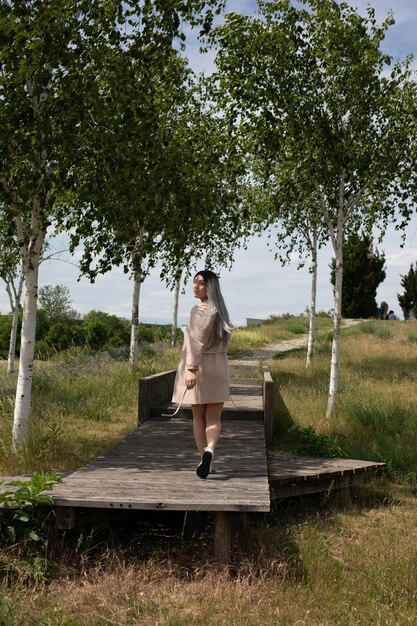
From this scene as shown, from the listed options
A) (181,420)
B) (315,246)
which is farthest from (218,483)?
(315,246)

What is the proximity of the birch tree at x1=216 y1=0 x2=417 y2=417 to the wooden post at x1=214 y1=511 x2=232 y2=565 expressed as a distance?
8.89 metres

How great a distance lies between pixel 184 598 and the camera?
6035 mm

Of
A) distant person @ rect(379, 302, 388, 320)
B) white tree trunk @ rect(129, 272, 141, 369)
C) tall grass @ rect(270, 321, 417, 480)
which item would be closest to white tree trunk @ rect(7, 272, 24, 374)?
white tree trunk @ rect(129, 272, 141, 369)

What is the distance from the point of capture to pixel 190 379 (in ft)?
25.8

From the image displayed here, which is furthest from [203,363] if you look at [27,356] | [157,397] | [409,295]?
[409,295]

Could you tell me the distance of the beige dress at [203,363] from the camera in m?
7.99

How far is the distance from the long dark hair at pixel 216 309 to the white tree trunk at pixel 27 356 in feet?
11.8

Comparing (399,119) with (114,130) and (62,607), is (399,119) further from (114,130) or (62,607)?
(62,607)

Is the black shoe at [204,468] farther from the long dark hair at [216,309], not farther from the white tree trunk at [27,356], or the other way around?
the white tree trunk at [27,356]

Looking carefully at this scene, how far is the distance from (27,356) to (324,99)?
30.0 feet

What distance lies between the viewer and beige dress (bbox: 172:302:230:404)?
7.99 metres

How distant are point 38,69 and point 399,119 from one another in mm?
9404

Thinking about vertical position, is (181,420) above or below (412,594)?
above

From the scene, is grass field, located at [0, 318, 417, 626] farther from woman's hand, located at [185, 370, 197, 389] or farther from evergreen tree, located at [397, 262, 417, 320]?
evergreen tree, located at [397, 262, 417, 320]
